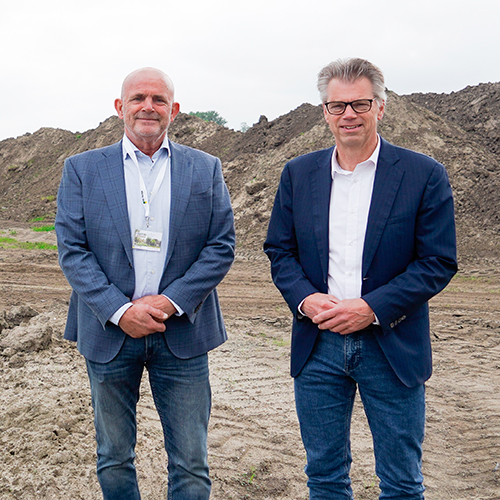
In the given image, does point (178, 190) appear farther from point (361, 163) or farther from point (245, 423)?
point (245, 423)

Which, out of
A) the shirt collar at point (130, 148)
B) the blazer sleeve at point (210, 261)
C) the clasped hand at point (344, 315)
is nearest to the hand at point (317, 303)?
the clasped hand at point (344, 315)

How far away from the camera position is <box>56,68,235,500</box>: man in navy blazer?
8.68ft

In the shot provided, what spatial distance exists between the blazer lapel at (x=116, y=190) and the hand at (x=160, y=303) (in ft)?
0.71

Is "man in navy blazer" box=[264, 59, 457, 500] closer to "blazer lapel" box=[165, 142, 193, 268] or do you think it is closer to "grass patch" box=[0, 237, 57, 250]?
"blazer lapel" box=[165, 142, 193, 268]

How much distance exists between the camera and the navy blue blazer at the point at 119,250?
263 centimetres

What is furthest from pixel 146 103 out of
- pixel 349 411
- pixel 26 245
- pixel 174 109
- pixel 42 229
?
pixel 42 229

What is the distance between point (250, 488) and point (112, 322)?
6.78 feet

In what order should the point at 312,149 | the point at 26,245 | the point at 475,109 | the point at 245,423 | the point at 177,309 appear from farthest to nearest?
the point at 475,109 → the point at 312,149 → the point at 26,245 → the point at 245,423 → the point at 177,309

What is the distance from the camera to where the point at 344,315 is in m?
2.41

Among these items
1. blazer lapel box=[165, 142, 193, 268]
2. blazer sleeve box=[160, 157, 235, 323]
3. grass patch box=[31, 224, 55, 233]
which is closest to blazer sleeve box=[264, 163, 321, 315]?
blazer sleeve box=[160, 157, 235, 323]

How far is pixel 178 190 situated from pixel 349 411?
1.45 meters

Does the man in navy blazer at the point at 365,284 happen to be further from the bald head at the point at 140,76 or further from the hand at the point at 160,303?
the bald head at the point at 140,76

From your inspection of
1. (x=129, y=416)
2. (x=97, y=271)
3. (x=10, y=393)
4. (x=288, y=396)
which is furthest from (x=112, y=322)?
(x=288, y=396)

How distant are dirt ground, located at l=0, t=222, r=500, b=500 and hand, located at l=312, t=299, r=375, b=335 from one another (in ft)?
6.71
